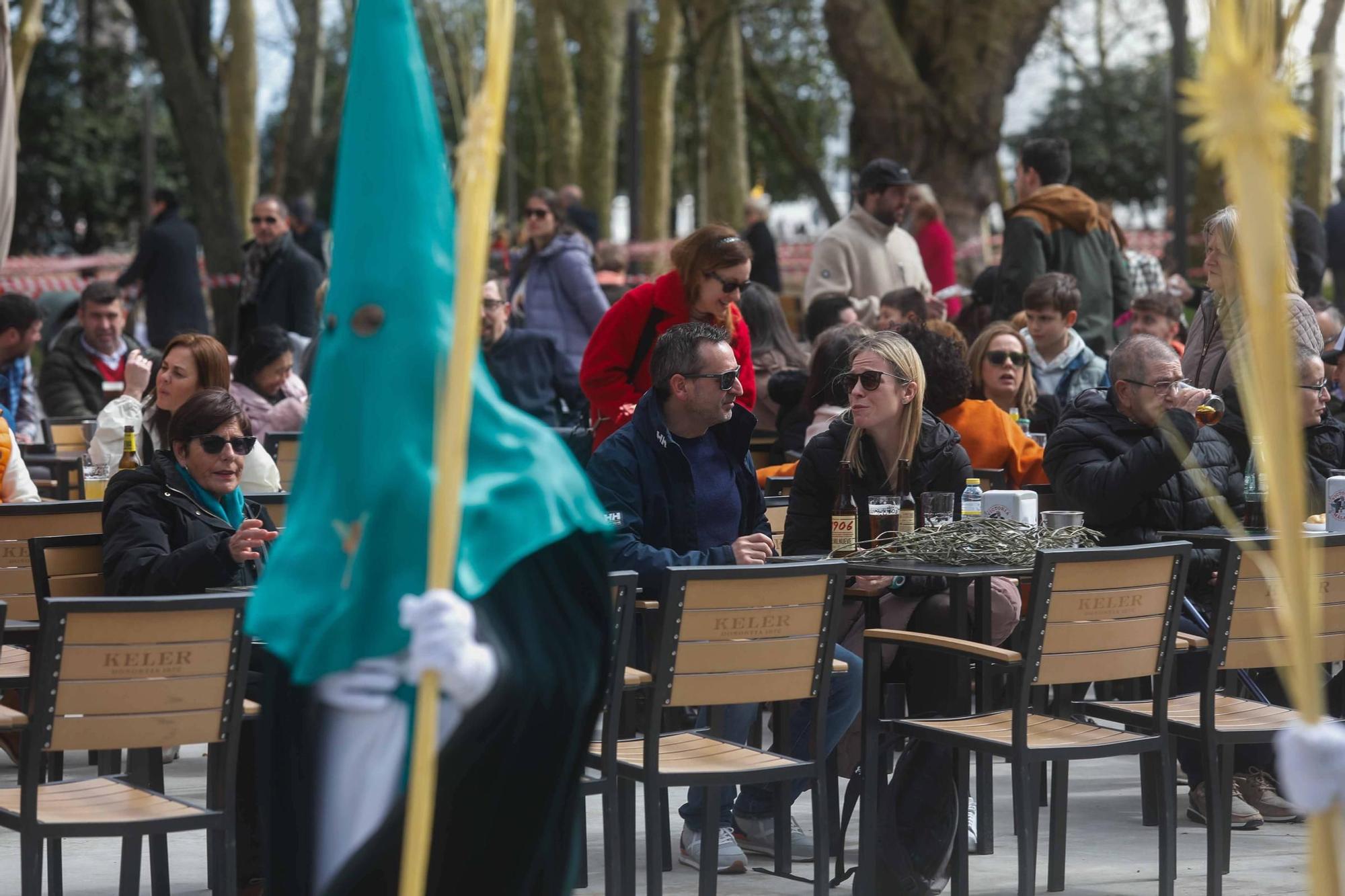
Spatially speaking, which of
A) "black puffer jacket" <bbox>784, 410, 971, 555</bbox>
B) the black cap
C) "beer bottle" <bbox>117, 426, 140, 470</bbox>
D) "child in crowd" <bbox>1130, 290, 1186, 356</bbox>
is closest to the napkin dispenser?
"black puffer jacket" <bbox>784, 410, 971, 555</bbox>

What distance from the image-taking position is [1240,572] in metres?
5.58

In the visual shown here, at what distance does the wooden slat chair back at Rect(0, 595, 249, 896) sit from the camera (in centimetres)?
420

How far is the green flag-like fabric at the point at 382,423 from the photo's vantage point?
7.41 feet

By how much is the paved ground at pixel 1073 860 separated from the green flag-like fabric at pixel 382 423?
3.28 m

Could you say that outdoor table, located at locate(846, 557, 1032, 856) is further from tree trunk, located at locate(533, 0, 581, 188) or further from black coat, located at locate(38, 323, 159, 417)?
tree trunk, located at locate(533, 0, 581, 188)

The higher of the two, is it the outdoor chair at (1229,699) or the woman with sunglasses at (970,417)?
the woman with sunglasses at (970,417)

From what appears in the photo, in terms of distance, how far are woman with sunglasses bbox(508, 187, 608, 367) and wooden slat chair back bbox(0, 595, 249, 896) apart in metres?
6.32

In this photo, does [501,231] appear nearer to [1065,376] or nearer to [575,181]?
[575,181]

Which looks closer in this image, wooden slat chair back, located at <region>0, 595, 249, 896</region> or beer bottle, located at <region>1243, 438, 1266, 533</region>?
wooden slat chair back, located at <region>0, 595, 249, 896</region>

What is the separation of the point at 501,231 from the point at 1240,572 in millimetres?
17574

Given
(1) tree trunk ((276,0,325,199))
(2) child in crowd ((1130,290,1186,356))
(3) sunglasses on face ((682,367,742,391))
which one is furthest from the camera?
(1) tree trunk ((276,0,325,199))

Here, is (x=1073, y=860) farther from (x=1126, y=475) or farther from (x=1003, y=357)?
(x=1003, y=357)

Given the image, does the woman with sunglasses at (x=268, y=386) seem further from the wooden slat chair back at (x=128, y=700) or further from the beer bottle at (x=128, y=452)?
the wooden slat chair back at (x=128, y=700)

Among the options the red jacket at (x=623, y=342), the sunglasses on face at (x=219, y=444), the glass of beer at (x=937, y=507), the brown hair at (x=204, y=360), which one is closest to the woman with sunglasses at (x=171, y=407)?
the brown hair at (x=204, y=360)
